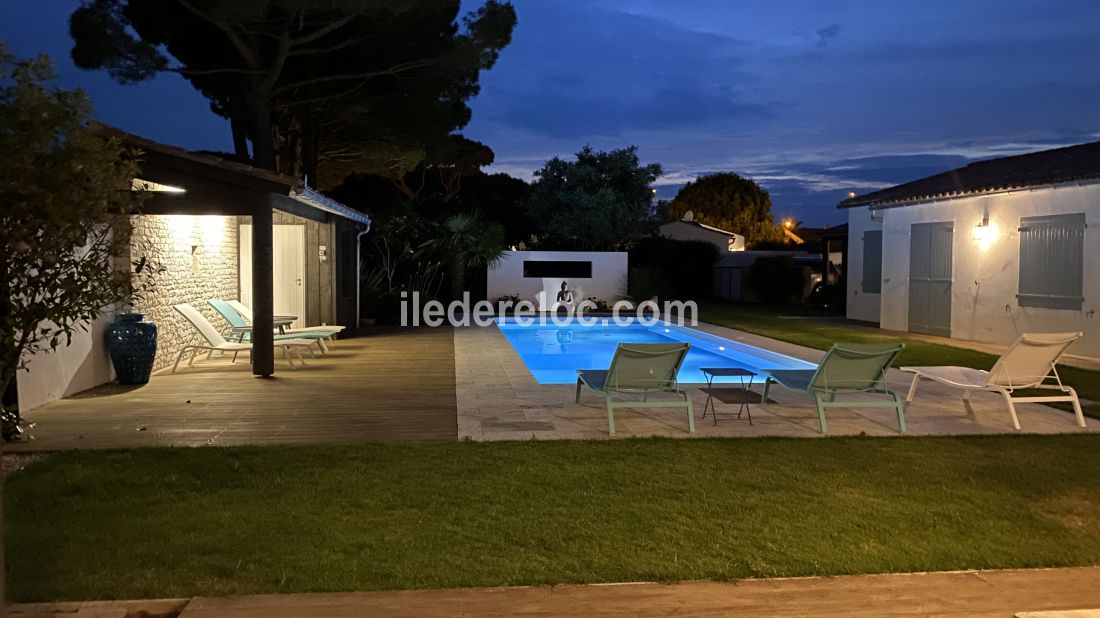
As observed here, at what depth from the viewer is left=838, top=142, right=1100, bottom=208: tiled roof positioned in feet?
46.6

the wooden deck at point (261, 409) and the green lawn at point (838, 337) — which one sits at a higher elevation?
the green lawn at point (838, 337)

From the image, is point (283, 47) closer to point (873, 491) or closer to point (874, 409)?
point (874, 409)

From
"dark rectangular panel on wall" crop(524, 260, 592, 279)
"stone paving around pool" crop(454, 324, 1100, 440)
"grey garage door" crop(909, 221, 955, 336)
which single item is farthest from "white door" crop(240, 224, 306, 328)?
"grey garage door" crop(909, 221, 955, 336)

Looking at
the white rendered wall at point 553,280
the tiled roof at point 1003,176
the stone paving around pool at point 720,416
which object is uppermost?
the tiled roof at point 1003,176

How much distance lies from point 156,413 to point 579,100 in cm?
5175

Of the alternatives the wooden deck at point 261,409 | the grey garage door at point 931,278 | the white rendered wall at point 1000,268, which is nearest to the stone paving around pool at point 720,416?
the wooden deck at point 261,409

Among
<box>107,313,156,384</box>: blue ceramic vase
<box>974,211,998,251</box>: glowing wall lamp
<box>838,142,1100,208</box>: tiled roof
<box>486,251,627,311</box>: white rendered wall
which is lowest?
<box>107,313,156,384</box>: blue ceramic vase

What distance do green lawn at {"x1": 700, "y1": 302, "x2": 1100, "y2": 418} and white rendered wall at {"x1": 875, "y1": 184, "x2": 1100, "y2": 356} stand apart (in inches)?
46.6

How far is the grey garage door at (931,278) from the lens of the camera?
1692 centimetres

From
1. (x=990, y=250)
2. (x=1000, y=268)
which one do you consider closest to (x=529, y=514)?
(x=1000, y=268)

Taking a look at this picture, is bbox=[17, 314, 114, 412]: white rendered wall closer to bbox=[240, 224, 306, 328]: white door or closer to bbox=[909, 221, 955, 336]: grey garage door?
bbox=[240, 224, 306, 328]: white door

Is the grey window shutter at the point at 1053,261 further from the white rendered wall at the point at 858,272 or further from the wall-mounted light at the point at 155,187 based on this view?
the wall-mounted light at the point at 155,187

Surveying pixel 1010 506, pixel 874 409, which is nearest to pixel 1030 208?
pixel 874 409

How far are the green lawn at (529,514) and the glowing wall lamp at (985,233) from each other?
32.6ft
